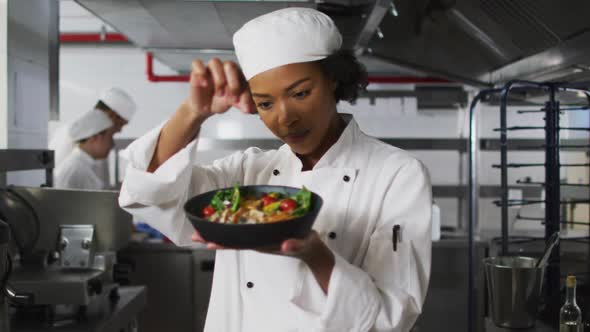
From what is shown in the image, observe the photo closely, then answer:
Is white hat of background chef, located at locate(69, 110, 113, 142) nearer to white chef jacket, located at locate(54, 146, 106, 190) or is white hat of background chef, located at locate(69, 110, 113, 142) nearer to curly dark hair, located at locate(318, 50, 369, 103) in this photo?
white chef jacket, located at locate(54, 146, 106, 190)

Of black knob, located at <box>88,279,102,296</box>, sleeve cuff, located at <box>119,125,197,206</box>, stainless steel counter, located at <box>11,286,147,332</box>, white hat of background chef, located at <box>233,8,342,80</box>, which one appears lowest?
stainless steel counter, located at <box>11,286,147,332</box>

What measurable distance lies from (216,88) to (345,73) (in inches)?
12.1

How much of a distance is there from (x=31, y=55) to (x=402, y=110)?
325cm

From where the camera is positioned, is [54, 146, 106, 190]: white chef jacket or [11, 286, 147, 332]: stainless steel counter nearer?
[11, 286, 147, 332]: stainless steel counter

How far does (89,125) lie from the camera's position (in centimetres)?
361

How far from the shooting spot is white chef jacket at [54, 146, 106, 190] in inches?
141

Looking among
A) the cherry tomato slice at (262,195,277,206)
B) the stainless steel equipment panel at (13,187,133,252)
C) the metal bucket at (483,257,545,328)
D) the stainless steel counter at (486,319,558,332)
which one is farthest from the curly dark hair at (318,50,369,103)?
the stainless steel equipment panel at (13,187,133,252)

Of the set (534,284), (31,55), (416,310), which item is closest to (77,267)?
(31,55)

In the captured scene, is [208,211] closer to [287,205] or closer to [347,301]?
[287,205]

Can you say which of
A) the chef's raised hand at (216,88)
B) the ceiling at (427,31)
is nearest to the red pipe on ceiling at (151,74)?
the ceiling at (427,31)

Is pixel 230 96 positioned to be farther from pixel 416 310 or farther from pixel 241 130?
pixel 241 130

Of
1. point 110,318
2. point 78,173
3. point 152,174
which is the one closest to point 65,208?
point 110,318

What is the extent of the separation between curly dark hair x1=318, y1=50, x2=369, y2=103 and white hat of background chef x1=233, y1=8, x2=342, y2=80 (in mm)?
24

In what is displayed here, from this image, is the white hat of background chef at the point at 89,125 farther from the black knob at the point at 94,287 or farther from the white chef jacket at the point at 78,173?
the black knob at the point at 94,287
